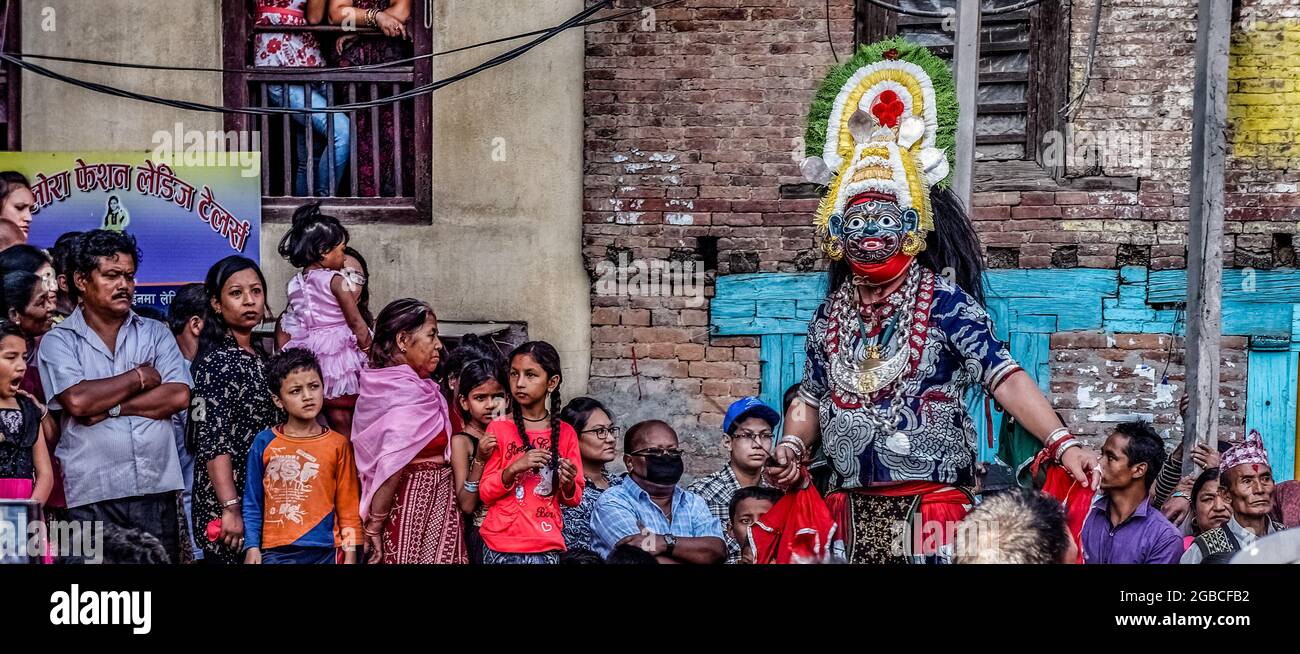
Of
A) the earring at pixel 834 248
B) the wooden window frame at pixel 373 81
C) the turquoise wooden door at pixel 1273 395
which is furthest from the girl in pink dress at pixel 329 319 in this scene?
the turquoise wooden door at pixel 1273 395

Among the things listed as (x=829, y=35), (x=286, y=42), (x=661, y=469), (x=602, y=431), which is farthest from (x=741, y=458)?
(x=286, y=42)

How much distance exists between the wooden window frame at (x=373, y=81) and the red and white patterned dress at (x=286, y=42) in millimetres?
68

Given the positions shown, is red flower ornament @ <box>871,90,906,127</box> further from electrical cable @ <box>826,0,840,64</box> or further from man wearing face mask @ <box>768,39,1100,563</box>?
electrical cable @ <box>826,0,840,64</box>

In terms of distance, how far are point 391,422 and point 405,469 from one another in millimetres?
212

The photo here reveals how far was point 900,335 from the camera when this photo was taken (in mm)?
5988

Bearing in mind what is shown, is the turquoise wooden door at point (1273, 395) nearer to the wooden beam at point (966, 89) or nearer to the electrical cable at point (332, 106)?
the wooden beam at point (966, 89)

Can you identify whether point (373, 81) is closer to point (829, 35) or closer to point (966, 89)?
point (829, 35)

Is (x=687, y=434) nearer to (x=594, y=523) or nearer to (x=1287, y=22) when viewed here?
(x=594, y=523)

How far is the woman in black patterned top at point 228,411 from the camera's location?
20.9 ft

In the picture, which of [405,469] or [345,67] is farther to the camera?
[345,67]

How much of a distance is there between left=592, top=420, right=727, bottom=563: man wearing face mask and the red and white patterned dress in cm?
239

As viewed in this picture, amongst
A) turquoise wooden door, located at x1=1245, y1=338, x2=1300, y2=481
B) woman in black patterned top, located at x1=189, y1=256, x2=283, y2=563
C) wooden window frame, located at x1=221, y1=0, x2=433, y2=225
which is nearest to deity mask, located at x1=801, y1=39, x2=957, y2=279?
turquoise wooden door, located at x1=1245, y1=338, x2=1300, y2=481
